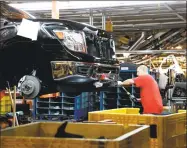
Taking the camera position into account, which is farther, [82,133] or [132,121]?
[132,121]

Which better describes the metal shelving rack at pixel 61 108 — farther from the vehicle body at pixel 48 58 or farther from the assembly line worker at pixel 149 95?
the vehicle body at pixel 48 58

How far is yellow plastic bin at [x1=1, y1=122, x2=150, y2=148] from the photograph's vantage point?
265 cm

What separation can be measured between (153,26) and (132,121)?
6684mm

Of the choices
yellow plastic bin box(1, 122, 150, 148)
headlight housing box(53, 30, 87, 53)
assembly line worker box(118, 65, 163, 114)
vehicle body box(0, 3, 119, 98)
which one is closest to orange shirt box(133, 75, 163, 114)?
assembly line worker box(118, 65, 163, 114)

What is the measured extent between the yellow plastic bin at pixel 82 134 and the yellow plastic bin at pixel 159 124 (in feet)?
5.28

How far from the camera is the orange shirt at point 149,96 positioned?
253 inches

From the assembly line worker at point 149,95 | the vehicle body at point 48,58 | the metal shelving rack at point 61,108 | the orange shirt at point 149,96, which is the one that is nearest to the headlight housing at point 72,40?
the vehicle body at point 48,58

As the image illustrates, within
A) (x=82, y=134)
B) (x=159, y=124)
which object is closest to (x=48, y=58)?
(x=82, y=134)

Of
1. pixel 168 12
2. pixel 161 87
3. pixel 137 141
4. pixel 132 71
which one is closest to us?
pixel 137 141

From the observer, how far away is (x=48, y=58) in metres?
4.99

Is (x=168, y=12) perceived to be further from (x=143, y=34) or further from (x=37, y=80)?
(x=37, y=80)

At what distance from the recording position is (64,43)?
493 centimetres

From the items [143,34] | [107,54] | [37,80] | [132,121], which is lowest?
[132,121]

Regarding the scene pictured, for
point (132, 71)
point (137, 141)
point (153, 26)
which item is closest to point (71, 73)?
point (137, 141)
